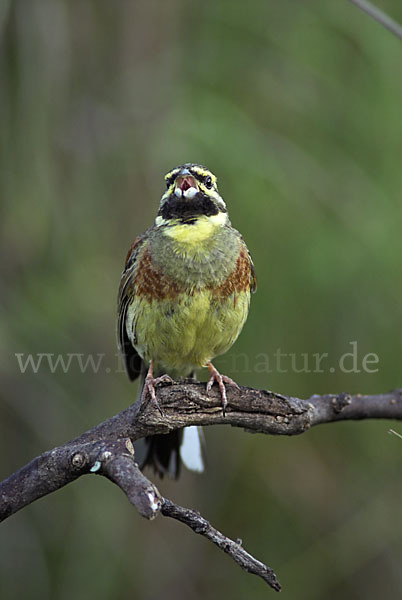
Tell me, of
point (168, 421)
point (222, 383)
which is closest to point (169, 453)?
point (222, 383)

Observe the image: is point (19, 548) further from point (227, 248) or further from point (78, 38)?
point (78, 38)

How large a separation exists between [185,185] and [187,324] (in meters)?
0.74

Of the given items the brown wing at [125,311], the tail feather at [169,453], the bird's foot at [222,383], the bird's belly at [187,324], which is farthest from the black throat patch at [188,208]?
the tail feather at [169,453]

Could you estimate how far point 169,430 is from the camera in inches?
121

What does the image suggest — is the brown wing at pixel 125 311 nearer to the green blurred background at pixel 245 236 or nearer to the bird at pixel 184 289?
the bird at pixel 184 289

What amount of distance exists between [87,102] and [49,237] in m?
1.11

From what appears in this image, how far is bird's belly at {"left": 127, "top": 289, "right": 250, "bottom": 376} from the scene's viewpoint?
3578 mm

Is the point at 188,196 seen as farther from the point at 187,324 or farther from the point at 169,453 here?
the point at 169,453

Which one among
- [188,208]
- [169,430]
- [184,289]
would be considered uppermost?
[188,208]

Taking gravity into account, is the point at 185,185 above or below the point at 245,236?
above

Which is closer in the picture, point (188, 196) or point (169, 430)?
point (169, 430)

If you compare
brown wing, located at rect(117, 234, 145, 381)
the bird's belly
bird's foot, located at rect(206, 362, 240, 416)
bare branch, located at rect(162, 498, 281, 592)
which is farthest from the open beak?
bare branch, located at rect(162, 498, 281, 592)

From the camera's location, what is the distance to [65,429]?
4.83 metres

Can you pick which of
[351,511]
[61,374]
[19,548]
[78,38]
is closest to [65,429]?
[61,374]
